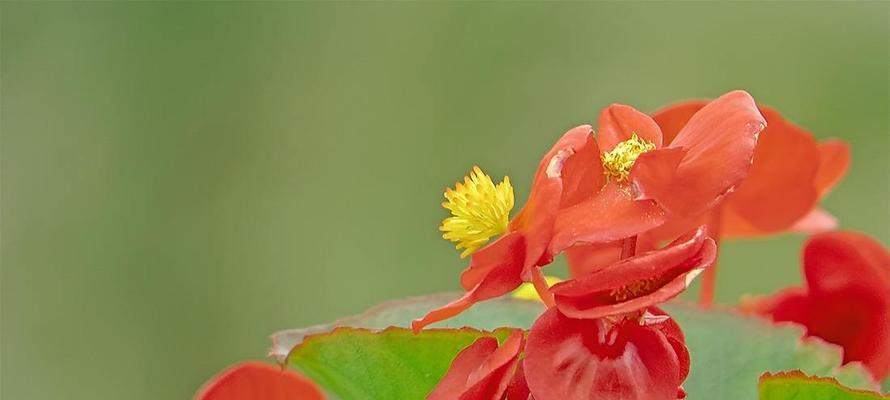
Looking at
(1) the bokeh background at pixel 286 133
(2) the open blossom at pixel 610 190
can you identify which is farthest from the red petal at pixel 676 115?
(1) the bokeh background at pixel 286 133

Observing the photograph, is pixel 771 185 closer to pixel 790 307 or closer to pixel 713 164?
pixel 790 307

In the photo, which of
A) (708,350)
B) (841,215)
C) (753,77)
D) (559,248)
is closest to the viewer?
(559,248)

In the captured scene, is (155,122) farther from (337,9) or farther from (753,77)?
(753,77)

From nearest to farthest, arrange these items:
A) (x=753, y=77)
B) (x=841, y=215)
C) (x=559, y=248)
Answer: (x=559, y=248)
(x=841, y=215)
(x=753, y=77)

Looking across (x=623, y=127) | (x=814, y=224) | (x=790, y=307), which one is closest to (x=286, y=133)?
(x=814, y=224)

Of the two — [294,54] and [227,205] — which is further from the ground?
[294,54]

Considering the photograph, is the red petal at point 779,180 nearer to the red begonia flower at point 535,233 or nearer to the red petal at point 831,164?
the red petal at point 831,164

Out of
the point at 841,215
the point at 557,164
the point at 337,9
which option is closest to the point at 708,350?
the point at 557,164

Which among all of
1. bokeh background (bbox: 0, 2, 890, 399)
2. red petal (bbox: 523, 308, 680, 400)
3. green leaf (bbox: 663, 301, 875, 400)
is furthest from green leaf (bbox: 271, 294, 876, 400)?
bokeh background (bbox: 0, 2, 890, 399)
